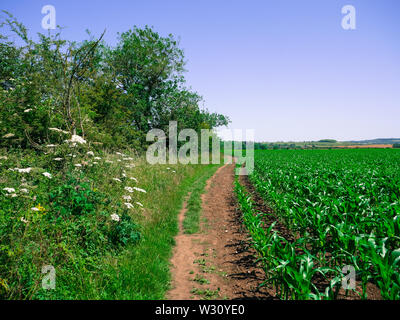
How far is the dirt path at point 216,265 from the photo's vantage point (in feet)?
12.2

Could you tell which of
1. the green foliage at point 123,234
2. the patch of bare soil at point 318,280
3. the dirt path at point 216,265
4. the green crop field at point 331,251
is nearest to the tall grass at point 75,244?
the green foliage at point 123,234

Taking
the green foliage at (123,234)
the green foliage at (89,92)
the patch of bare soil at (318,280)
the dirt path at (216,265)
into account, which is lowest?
the dirt path at (216,265)

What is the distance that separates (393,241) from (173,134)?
2326cm

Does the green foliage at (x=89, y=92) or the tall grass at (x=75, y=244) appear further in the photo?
the green foliage at (x=89, y=92)

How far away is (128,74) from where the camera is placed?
24.9m

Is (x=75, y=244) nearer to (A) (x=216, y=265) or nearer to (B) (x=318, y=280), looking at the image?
(A) (x=216, y=265)

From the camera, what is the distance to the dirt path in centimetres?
373

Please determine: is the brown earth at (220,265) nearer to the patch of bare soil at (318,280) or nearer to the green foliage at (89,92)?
the patch of bare soil at (318,280)

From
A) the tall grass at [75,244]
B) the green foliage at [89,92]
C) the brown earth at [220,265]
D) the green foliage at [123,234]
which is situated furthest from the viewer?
the green foliage at [89,92]

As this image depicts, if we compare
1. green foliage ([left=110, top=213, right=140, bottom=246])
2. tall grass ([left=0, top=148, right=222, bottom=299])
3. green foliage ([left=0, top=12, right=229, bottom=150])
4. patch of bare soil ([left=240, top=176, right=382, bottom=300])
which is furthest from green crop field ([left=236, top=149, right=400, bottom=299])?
green foliage ([left=0, top=12, right=229, bottom=150])

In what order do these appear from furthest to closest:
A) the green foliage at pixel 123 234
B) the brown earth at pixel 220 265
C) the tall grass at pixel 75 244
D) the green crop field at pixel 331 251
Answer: the green foliage at pixel 123 234 < the brown earth at pixel 220 265 < the tall grass at pixel 75 244 < the green crop field at pixel 331 251

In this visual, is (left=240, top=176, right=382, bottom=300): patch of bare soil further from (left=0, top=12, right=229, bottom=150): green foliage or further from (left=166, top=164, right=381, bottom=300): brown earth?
(left=0, top=12, right=229, bottom=150): green foliage

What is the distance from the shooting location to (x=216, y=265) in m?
4.70
